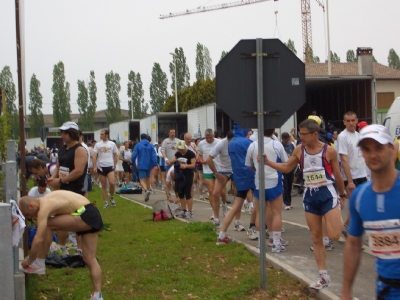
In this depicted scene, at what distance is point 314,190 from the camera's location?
7.55 m

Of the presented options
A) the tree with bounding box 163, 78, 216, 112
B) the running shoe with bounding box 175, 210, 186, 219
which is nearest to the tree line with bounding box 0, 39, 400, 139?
the tree with bounding box 163, 78, 216, 112

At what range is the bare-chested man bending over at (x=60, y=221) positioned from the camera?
21.5 feet

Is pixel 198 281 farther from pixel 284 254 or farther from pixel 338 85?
pixel 338 85

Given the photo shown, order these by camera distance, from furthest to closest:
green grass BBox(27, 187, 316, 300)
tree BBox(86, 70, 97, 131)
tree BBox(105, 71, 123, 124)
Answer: tree BBox(105, 71, 123, 124), tree BBox(86, 70, 97, 131), green grass BBox(27, 187, 316, 300)

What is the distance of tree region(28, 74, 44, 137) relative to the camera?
9469 cm

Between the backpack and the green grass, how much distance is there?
2.09 meters

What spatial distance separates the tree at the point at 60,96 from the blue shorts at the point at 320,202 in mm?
88896

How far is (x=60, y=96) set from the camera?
94.3 m

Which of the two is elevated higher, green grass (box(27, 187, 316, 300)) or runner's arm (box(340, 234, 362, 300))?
runner's arm (box(340, 234, 362, 300))

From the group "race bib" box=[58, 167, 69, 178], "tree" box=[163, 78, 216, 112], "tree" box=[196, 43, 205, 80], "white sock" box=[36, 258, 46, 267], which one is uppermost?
"tree" box=[196, 43, 205, 80]

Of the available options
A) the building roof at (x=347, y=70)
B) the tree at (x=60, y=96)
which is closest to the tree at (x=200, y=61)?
the tree at (x=60, y=96)

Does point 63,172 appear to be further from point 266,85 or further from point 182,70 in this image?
point 182,70

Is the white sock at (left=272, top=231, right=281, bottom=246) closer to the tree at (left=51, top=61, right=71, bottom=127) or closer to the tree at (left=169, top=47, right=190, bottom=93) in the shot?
the tree at (left=169, top=47, right=190, bottom=93)

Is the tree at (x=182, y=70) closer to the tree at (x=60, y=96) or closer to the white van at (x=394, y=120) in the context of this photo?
the tree at (x=60, y=96)
